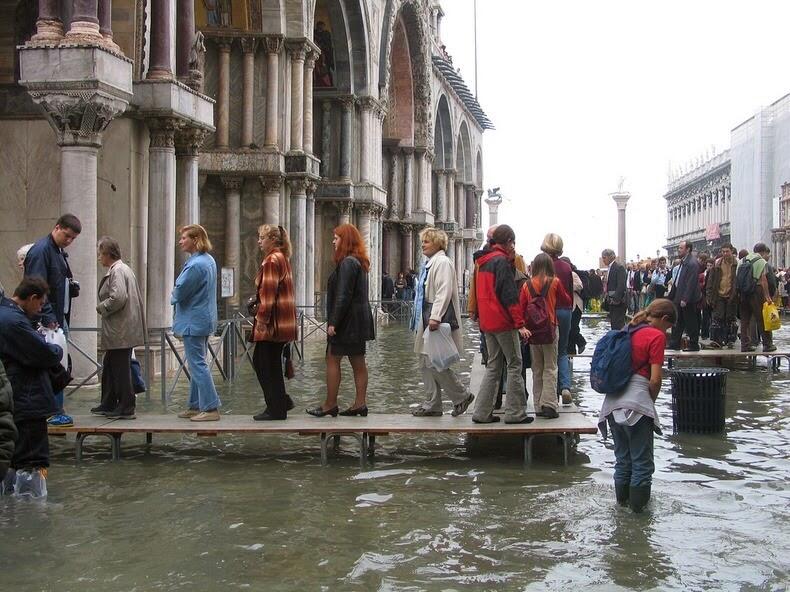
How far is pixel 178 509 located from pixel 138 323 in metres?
2.72

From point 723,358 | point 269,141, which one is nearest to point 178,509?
point 723,358

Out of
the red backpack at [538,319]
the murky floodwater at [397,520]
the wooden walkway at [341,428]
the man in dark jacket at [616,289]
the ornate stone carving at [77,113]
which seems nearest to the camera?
the murky floodwater at [397,520]

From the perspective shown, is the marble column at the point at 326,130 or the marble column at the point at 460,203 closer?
the marble column at the point at 326,130

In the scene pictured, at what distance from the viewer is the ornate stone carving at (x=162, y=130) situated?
13.6 metres

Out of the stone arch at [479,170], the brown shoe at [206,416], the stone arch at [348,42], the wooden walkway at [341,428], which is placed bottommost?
the wooden walkway at [341,428]

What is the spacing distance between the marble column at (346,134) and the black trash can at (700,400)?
18070 mm

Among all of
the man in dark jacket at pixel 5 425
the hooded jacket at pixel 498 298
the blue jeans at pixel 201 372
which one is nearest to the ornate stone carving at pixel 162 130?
the blue jeans at pixel 201 372

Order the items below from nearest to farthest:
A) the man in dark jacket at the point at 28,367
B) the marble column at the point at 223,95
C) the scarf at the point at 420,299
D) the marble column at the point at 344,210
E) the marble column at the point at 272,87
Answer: the man in dark jacket at the point at 28,367
the scarf at the point at 420,299
the marble column at the point at 223,95
the marble column at the point at 272,87
the marble column at the point at 344,210

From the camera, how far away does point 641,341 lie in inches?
262

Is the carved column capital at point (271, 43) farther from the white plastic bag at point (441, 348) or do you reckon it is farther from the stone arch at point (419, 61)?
the stone arch at point (419, 61)

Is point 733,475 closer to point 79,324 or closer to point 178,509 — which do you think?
point 178,509

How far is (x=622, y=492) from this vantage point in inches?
266

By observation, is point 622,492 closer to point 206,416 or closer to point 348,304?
point 348,304

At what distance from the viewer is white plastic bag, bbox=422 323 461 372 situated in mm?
8938
